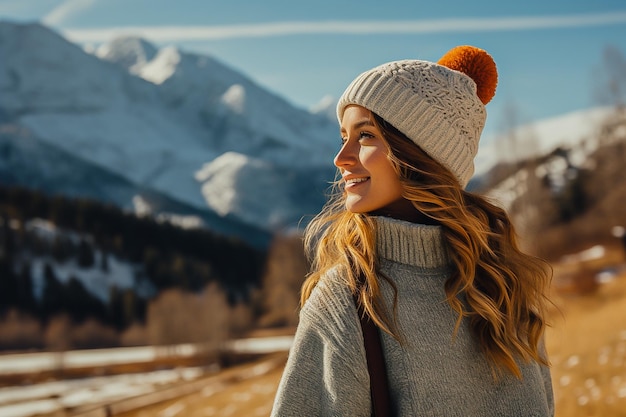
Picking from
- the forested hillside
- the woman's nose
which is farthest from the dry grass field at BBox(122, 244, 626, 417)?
the forested hillside

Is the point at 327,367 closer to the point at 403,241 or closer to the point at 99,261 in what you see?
the point at 403,241

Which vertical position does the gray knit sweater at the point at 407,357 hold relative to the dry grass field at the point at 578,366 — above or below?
above

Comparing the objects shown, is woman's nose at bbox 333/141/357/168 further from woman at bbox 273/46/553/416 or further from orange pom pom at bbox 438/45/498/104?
orange pom pom at bbox 438/45/498/104

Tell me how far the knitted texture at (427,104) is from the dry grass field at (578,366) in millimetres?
982

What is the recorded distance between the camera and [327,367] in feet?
6.75

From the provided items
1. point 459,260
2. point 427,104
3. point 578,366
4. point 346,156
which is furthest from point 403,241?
point 578,366

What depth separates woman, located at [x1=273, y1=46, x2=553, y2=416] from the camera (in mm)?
2104

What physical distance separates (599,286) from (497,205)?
2954 centimetres


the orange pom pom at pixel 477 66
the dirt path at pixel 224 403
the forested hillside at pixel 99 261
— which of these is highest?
the forested hillside at pixel 99 261

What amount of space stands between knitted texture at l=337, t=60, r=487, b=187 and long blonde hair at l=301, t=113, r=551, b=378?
5 centimetres

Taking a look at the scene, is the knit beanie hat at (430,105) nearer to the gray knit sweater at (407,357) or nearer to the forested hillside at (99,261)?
the gray knit sweater at (407,357)

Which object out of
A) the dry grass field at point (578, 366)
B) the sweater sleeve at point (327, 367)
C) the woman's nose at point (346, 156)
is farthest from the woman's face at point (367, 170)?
the dry grass field at point (578, 366)

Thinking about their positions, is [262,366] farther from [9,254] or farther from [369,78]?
[9,254]

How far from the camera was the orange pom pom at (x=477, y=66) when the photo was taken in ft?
8.98
